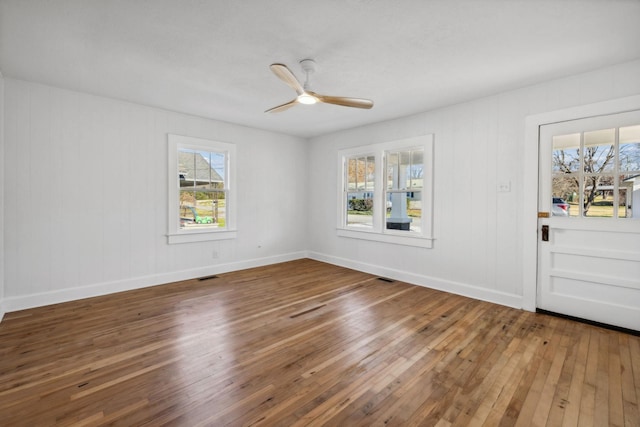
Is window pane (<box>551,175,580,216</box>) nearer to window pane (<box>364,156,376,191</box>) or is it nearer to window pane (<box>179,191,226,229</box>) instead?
window pane (<box>364,156,376,191</box>)

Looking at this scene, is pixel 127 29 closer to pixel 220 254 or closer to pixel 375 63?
pixel 375 63

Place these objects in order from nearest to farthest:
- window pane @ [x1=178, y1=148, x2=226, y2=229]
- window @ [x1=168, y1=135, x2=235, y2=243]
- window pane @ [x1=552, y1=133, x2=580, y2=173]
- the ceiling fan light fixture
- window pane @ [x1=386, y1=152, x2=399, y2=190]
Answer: the ceiling fan light fixture, window pane @ [x1=552, y1=133, x2=580, y2=173], window @ [x1=168, y1=135, x2=235, y2=243], window pane @ [x1=178, y1=148, x2=226, y2=229], window pane @ [x1=386, y1=152, x2=399, y2=190]

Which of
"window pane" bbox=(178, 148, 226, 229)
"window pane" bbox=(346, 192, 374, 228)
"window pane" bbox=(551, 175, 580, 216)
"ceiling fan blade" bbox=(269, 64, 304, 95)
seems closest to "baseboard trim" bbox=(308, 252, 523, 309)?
"window pane" bbox=(346, 192, 374, 228)

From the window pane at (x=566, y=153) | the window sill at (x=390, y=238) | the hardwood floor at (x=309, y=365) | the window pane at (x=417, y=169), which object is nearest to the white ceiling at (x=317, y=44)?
the window pane at (x=566, y=153)

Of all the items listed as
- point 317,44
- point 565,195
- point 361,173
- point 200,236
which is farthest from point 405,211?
point 200,236

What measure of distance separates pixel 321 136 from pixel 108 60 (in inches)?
153

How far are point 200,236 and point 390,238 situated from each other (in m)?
3.17

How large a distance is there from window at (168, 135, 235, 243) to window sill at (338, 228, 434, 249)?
2167mm

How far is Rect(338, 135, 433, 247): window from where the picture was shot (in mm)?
4426

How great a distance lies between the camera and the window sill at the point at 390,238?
441 cm

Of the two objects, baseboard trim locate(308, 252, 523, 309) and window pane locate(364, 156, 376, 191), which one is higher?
window pane locate(364, 156, 376, 191)

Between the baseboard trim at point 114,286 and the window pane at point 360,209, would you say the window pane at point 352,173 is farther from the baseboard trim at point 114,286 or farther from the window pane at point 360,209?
the baseboard trim at point 114,286

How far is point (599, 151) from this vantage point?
9.89 ft

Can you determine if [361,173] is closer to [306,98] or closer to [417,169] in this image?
[417,169]
